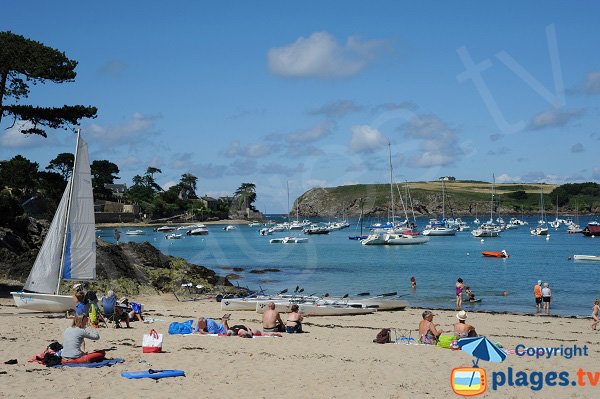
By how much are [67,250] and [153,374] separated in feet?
40.4

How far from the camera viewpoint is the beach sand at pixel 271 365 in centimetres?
1364

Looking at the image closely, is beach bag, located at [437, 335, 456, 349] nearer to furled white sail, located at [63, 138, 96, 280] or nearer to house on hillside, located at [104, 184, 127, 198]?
furled white sail, located at [63, 138, 96, 280]

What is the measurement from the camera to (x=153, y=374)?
14.5 m

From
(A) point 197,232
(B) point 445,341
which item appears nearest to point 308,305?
(B) point 445,341

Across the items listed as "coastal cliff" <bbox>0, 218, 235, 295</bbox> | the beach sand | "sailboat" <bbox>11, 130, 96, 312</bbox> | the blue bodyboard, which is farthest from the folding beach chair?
"coastal cliff" <bbox>0, 218, 235, 295</bbox>

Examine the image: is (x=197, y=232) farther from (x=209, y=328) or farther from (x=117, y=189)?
(x=209, y=328)

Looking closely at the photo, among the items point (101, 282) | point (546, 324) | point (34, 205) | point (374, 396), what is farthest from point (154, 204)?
point (374, 396)

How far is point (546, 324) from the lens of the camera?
2917 centimetres

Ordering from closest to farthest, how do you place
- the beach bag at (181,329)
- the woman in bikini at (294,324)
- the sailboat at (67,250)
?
the beach bag at (181,329)
the woman in bikini at (294,324)
the sailboat at (67,250)

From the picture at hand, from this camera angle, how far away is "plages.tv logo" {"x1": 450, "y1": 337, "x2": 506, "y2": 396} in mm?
14234

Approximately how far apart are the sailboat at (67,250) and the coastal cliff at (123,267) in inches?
381

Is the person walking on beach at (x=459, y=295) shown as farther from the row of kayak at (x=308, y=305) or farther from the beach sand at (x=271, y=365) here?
the beach sand at (x=271, y=365)

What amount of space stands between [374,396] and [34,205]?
56.0 meters

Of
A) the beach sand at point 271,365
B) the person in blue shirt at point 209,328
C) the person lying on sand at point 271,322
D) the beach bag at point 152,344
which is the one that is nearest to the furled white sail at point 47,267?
the beach sand at point 271,365
